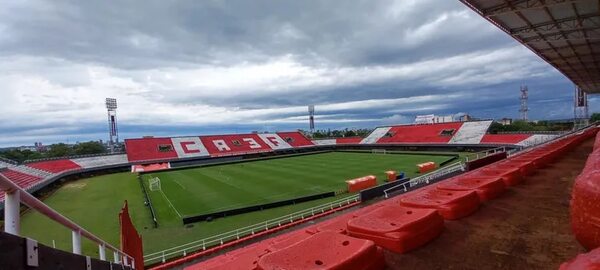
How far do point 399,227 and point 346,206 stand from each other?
1245 centimetres

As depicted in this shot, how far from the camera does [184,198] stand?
22766 millimetres

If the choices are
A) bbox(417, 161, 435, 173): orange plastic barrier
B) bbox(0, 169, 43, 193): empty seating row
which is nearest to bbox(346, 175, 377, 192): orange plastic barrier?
bbox(417, 161, 435, 173): orange plastic barrier

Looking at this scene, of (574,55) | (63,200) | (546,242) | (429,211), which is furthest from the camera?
(63,200)

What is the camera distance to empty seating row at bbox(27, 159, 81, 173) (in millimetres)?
35031

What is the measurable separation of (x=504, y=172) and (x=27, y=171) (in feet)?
141

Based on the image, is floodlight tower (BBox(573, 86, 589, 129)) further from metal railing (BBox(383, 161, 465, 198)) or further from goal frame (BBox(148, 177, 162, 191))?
goal frame (BBox(148, 177, 162, 191))

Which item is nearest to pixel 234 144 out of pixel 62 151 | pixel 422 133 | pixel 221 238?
pixel 422 133

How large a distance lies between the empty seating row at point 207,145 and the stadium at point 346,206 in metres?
0.45

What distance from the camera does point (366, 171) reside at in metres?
30.7

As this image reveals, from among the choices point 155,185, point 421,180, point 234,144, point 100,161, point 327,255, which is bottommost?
point 155,185

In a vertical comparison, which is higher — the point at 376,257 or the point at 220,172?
the point at 376,257

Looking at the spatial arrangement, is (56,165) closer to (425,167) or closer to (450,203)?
(425,167)

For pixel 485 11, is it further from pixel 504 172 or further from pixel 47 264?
pixel 47 264

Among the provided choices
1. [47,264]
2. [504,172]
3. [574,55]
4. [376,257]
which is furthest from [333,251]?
[574,55]
